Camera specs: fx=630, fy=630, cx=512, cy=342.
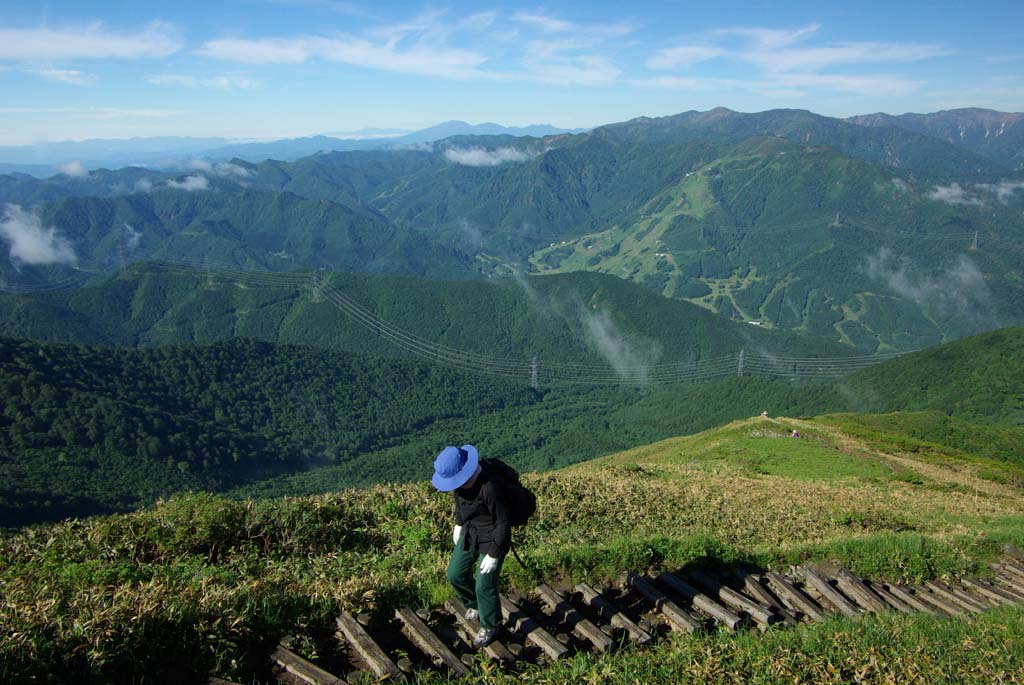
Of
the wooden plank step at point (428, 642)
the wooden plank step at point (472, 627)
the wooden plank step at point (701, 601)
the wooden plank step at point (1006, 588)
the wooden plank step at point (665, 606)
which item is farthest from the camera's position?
the wooden plank step at point (1006, 588)

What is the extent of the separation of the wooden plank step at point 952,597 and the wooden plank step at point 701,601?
15.9ft

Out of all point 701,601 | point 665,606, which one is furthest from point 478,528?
point 701,601

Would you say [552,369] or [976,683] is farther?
[552,369]

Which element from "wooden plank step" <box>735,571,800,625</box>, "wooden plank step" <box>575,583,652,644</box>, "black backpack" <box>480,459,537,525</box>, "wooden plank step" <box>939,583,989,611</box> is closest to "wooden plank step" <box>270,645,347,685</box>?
"black backpack" <box>480,459,537,525</box>

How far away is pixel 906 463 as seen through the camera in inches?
1517

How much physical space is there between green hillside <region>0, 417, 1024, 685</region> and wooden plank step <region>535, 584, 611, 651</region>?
0.37 m

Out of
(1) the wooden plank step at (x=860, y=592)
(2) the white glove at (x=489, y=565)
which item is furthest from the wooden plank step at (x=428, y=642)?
(1) the wooden plank step at (x=860, y=592)

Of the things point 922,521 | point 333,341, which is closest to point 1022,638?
point 922,521

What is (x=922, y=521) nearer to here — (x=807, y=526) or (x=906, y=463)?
(x=807, y=526)

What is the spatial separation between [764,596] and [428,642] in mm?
5833

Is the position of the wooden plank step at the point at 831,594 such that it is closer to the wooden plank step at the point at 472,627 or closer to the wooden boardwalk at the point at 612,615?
the wooden boardwalk at the point at 612,615

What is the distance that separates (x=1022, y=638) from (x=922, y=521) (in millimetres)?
14473

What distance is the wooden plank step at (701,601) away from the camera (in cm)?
913

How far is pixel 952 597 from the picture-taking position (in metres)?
11.5
